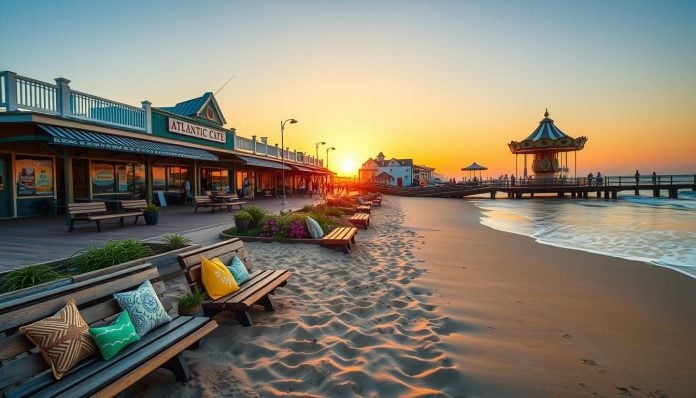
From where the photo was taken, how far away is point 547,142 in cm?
4578

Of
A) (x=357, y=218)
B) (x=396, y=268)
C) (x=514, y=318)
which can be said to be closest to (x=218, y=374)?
(x=514, y=318)

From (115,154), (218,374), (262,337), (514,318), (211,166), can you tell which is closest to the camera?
(218,374)

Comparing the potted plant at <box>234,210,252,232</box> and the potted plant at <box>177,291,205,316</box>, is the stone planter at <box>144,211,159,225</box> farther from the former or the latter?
the potted plant at <box>177,291,205,316</box>

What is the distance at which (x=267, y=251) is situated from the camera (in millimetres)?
7668

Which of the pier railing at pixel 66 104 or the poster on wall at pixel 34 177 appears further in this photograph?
the poster on wall at pixel 34 177

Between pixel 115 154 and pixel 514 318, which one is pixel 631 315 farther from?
pixel 115 154

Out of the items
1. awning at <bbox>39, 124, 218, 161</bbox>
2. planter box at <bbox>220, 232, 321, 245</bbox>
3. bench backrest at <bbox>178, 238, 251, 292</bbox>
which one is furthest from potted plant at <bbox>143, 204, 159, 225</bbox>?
bench backrest at <bbox>178, 238, 251, 292</bbox>

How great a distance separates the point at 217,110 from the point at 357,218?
16.1 m

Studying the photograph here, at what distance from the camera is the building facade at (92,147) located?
1042 centimetres

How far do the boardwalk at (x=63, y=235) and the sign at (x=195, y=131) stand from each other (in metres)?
6.13

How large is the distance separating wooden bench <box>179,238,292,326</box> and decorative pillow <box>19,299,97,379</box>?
4.18 feet

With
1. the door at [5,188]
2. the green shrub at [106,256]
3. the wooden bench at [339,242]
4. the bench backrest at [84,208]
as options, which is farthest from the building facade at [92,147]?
the wooden bench at [339,242]

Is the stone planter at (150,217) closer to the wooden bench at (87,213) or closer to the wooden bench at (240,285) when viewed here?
the wooden bench at (87,213)

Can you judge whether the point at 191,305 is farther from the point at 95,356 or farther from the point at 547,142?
the point at 547,142
